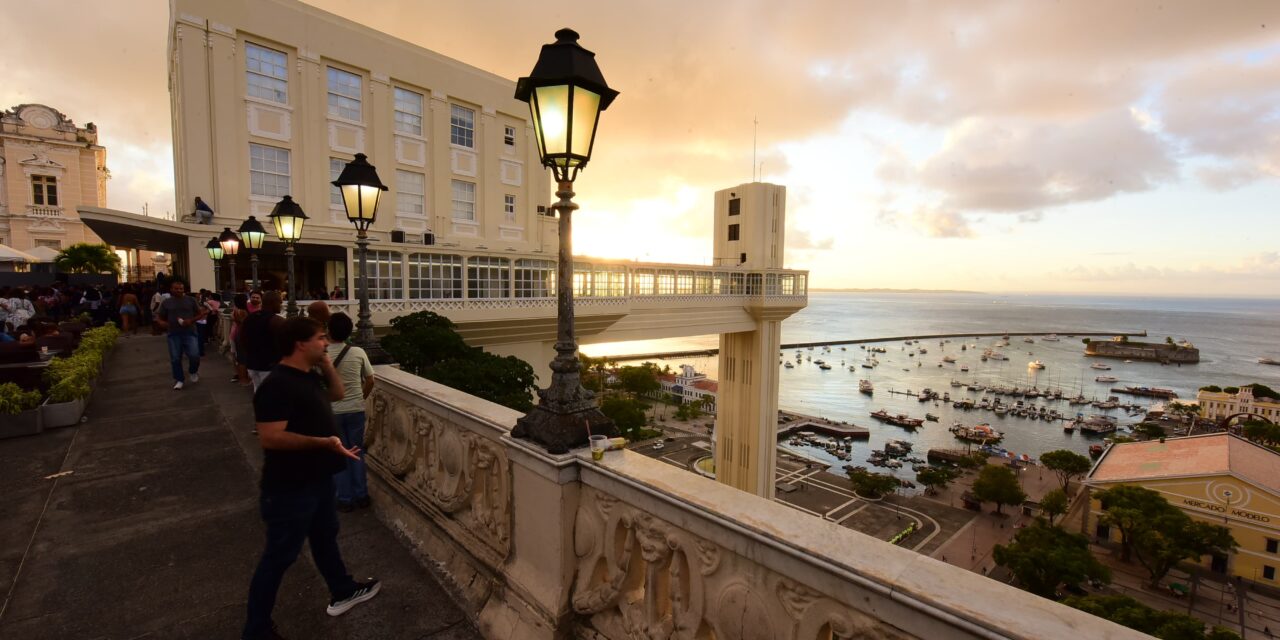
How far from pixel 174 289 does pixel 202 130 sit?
39.7 ft

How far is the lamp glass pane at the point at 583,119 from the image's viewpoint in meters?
3.03

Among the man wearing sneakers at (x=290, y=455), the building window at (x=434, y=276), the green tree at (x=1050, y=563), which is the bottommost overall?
the green tree at (x=1050, y=563)

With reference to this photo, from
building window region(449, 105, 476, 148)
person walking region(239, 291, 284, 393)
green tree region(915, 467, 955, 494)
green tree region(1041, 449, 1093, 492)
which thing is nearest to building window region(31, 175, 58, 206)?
building window region(449, 105, 476, 148)

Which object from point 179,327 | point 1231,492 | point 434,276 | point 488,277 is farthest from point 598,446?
point 1231,492

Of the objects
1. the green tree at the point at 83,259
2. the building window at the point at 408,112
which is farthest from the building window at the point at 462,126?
the green tree at the point at 83,259

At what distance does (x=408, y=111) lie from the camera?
72.4ft

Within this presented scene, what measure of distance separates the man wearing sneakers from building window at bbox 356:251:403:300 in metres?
12.2

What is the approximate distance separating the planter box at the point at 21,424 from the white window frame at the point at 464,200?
18.1 m

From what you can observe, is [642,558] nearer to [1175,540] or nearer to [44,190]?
→ [1175,540]

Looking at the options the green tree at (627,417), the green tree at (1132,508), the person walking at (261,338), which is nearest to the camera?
the person walking at (261,338)

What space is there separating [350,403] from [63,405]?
20.1 feet

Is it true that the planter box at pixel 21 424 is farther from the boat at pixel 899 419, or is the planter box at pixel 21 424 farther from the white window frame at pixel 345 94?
the boat at pixel 899 419

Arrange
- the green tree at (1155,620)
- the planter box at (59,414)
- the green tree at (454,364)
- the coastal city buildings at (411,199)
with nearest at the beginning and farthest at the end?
the planter box at (59,414) → the green tree at (454,364) → the green tree at (1155,620) → the coastal city buildings at (411,199)

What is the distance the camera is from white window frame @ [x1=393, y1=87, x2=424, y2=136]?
21.8 metres
